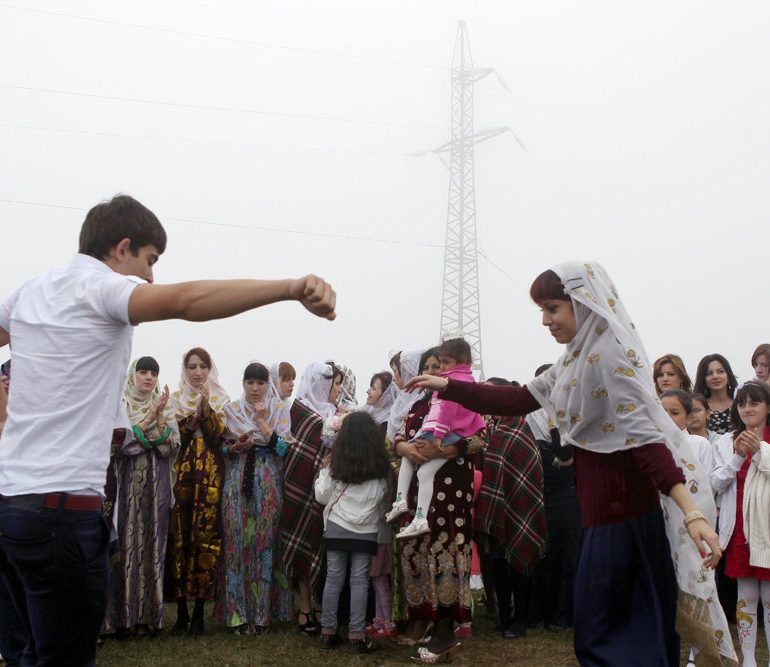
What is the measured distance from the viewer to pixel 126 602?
20.5 feet

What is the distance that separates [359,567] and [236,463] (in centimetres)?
126

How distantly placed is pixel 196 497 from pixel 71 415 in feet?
14.0

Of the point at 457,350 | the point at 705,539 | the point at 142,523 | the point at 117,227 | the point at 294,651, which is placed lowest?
the point at 294,651

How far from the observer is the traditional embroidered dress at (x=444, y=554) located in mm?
5914

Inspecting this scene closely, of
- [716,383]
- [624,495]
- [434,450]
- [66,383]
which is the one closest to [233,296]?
[66,383]

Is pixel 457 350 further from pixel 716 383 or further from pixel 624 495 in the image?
pixel 624 495

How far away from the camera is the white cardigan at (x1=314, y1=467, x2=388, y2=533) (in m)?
6.29

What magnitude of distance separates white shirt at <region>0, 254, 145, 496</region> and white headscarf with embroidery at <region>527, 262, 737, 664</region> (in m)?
1.58

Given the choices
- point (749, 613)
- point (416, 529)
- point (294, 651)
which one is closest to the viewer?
point (749, 613)

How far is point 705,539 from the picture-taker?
2.83m

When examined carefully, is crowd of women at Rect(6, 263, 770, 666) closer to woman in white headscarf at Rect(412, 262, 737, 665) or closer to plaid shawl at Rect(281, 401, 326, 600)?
plaid shawl at Rect(281, 401, 326, 600)

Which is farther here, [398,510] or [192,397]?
[192,397]

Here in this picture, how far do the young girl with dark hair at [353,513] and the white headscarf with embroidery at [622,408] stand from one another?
320cm

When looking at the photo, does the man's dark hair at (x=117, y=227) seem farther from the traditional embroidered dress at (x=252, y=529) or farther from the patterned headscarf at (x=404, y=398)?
the traditional embroidered dress at (x=252, y=529)
